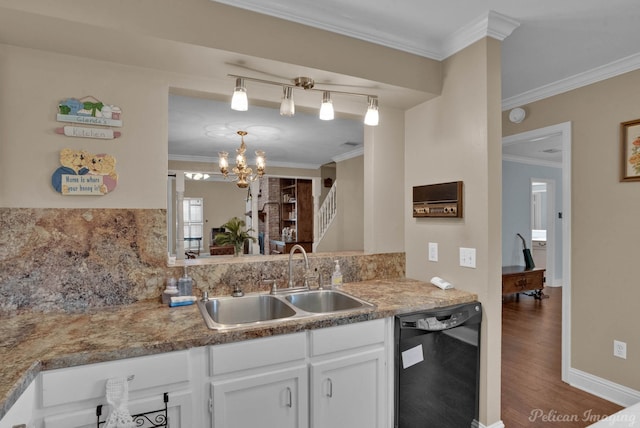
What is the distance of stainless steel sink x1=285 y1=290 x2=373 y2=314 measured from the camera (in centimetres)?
215

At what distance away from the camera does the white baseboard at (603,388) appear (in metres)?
2.45

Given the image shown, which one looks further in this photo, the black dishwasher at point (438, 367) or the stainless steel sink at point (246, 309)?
the stainless steel sink at point (246, 309)

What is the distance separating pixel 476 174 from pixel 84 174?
7.19 ft

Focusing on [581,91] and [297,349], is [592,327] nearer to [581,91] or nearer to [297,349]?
[581,91]

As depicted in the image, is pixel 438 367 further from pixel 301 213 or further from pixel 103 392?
pixel 301 213

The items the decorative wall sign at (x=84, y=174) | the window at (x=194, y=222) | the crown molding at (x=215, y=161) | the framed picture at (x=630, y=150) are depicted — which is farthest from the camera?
the window at (x=194, y=222)

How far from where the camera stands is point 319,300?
2229mm

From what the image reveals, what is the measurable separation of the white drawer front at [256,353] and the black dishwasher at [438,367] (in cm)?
57

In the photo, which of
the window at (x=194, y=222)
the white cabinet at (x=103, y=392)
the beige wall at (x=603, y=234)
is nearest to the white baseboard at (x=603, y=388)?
the beige wall at (x=603, y=234)

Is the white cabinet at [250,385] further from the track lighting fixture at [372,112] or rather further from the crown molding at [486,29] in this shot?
the crown molding at [486,29]

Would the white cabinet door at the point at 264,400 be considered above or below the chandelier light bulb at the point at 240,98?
below

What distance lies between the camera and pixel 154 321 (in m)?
1.58

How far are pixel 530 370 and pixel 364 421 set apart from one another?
A: 206 centimetres

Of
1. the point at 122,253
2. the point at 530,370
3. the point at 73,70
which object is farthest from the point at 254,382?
the point at 530,370
